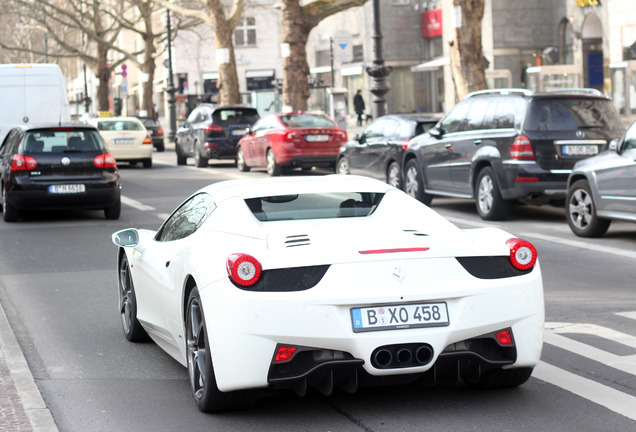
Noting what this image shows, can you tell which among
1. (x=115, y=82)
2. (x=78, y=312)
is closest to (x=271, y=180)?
(x=78, y=312)

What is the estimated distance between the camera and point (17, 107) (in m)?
24.5

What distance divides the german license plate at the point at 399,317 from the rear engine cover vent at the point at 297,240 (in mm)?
438

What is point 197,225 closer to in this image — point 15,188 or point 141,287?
point 141,287

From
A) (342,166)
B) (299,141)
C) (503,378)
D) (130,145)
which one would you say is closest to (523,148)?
(342,166)

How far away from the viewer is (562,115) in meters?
15.1

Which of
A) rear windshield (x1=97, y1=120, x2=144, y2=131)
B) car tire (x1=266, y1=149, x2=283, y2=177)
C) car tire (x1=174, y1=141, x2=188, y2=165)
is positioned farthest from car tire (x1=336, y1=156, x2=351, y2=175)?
rear windshield (x1=97, y1=120, x2=144, y2=131)

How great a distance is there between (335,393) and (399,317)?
39.8 inches

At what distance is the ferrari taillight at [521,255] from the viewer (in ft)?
18.5

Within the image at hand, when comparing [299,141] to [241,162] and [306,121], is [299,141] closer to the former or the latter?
[306,121]

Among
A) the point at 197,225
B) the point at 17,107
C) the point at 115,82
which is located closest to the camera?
the point at 197,225

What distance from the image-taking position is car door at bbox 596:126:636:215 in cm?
1262

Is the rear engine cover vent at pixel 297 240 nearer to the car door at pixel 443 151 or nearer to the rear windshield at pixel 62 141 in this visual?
the car door at pixel 443 151

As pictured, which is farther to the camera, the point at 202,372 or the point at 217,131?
the point at 217,131

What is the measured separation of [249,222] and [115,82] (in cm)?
11036
